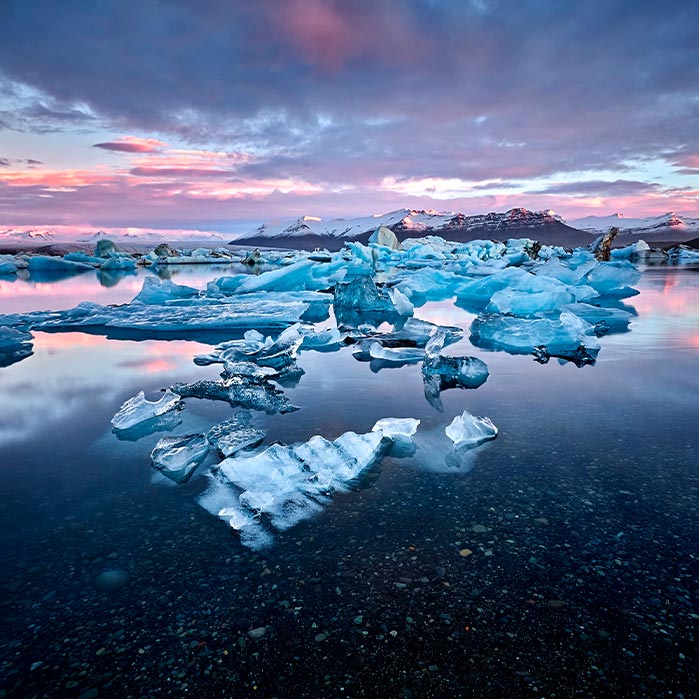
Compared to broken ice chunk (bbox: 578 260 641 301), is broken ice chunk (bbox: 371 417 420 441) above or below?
above

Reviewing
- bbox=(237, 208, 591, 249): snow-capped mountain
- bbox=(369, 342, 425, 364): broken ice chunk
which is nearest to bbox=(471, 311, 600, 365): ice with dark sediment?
bbox=(369, 342, 425, 364): broken ice chunk

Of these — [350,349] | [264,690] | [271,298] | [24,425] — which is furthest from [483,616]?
[271,298]

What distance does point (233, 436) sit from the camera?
7.66ft

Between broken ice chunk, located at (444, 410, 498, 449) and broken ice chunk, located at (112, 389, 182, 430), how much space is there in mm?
1718

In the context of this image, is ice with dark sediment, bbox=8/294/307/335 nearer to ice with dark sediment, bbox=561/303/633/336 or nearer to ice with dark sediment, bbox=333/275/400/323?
ice with dark sediment, bbox=333/275/400/323

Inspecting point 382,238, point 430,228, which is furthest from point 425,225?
point 382,238

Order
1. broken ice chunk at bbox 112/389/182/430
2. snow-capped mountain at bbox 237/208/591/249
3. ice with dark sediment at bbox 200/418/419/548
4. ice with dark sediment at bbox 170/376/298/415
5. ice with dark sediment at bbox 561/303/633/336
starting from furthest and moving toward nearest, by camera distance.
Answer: snow-capped mountain at bbox 237/208/591/249, ice with dark sediment at bbox 561/303/633/336, ice with dark sediment at bbox 170/376/298/415, broken ice chunk at bbox 112/389/182/430, ice with dark sediment at bbox 200/418/419/548

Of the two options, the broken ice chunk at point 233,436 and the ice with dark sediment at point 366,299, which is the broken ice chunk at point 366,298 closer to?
the ice with dark sediment at point 366,299

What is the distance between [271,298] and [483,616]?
7857 millimetres

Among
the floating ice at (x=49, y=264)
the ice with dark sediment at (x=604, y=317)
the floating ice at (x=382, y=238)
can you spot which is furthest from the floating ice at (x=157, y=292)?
the floating ice at (x=382, y=238)

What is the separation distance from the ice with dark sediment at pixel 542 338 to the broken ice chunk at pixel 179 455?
128 inches

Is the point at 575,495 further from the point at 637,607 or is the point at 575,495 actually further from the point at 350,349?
the point at 350,349

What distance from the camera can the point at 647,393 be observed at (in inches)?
121

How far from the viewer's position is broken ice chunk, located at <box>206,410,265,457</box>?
2232 millimetres
